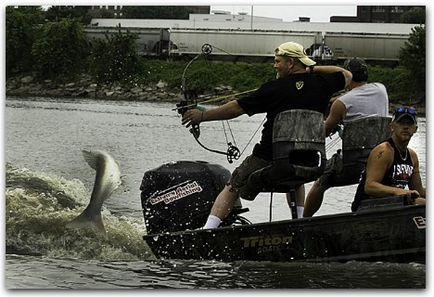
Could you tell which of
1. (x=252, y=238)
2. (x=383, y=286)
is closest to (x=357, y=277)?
(x=383, y=286)

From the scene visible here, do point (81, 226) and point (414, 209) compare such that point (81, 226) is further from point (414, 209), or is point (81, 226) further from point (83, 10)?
point (414, 209)

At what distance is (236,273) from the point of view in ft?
20.5

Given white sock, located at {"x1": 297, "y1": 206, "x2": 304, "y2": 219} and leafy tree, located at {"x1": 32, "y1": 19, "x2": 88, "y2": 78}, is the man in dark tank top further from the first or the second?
leafy tree, located at {"x1": 32, "y1": 19, "x2": 88, "y2": 78}

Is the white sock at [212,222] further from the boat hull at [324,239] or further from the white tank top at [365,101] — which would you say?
the white tank top at [365,101]

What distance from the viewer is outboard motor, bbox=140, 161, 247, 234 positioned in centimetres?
662

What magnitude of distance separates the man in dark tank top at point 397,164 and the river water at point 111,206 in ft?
0.19

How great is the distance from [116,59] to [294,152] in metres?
1.17

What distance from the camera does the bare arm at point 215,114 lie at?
6.10 meters

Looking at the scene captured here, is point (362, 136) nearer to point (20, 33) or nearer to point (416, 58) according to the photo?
point (416, 58)

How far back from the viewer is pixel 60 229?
278 inches

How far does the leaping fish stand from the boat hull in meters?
0.84

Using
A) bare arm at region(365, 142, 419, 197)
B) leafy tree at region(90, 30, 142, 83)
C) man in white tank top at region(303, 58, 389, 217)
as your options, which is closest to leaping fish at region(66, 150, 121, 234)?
leafy tree at region(90, 30, 142, 83)

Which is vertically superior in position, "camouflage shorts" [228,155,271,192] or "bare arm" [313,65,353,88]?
"bare arm" [313,65,353,88]

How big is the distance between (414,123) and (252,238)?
1081mm
